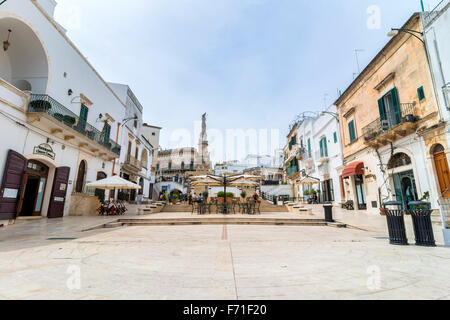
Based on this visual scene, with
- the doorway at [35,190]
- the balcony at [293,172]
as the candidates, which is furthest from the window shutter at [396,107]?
the doorway at [35,190]

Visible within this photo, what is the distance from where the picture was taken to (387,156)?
1204 cm

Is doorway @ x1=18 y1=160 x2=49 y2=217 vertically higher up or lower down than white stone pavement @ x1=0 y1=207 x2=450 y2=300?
higher up

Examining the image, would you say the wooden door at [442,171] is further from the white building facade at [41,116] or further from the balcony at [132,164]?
the balcony at [132,164]

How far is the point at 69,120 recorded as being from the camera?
11484 mm

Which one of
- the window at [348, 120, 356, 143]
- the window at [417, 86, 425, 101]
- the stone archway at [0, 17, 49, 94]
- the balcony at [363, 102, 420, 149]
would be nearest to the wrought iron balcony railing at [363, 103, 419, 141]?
the balcony at [363, 102, 420, 149]

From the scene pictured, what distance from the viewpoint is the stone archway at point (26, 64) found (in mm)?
10352

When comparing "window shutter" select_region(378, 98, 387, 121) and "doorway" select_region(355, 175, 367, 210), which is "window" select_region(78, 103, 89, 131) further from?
"doorway" select_region(355, 175, 367, 210)

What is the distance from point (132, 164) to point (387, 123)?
19.8 m

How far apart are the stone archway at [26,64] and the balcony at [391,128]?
17196mm

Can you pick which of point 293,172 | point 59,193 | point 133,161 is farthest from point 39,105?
point 293,172

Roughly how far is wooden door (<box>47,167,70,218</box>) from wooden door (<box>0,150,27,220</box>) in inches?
84.4

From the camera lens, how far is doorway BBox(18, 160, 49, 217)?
34.8 feet

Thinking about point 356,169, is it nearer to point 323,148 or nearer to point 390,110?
point 390,110

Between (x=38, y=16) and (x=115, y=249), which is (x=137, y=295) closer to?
(x=115, y=249)
